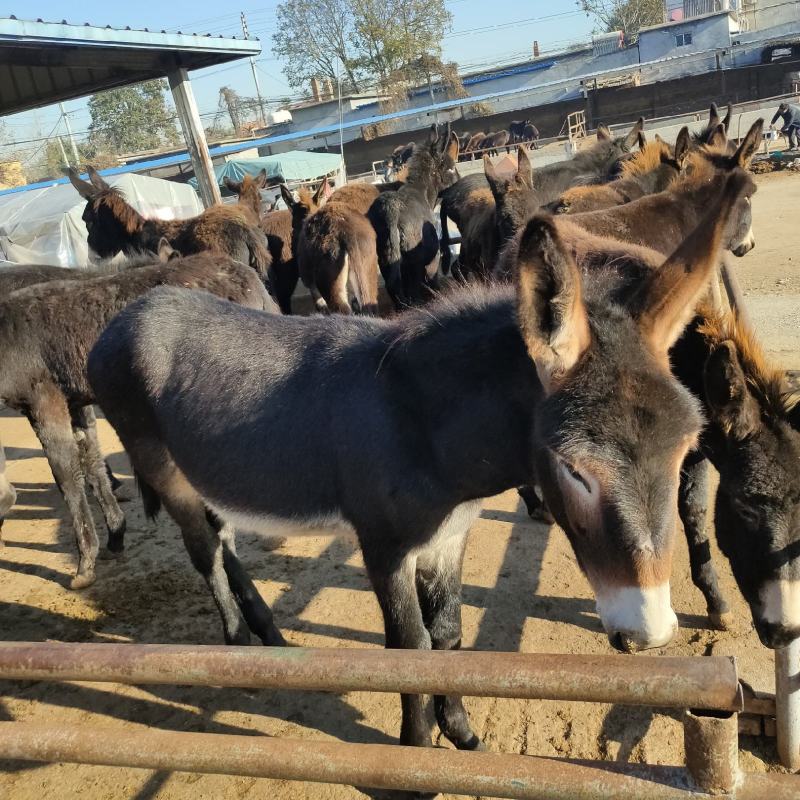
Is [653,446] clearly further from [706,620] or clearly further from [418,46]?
[418,46]

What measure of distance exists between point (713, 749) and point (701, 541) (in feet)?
6.90

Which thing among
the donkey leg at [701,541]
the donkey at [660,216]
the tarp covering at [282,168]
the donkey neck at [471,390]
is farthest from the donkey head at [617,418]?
the tarp covering at [282,168]

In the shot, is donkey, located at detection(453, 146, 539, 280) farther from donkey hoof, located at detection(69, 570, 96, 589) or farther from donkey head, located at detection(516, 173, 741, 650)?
donkey head, located at detection(516, 173, 741, 650)

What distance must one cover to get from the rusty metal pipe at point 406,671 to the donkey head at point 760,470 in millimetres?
1101

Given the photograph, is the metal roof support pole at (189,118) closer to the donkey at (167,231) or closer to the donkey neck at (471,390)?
the donkey at (167,231)

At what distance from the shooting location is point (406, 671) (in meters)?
1.41

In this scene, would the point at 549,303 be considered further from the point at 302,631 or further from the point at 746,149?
the point at 746,149

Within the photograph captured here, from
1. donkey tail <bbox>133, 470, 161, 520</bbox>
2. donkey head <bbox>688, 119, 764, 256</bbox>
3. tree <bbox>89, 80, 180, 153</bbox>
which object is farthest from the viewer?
tree <bbox>89, 80, 180, 153</bbox>

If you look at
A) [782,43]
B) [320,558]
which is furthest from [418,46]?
[320,558]

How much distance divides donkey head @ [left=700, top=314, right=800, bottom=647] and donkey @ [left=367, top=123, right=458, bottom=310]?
20.0ft

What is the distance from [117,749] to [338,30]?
205ft

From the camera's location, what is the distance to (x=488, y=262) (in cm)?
717

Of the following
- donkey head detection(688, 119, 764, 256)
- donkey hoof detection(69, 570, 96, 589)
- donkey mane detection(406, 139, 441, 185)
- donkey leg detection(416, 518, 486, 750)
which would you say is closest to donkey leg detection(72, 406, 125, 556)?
donkey hoof detection(69, 570, 96, 589)

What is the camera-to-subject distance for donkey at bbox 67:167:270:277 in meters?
7.33
